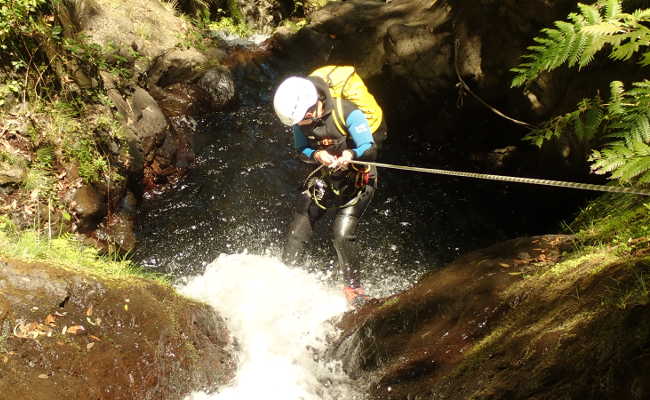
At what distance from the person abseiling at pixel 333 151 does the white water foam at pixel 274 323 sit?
0.46 metres

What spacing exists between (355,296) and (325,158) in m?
1.97

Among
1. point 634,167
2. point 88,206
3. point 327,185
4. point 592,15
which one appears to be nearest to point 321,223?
point 327,185

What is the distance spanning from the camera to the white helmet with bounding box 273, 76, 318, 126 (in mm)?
4574

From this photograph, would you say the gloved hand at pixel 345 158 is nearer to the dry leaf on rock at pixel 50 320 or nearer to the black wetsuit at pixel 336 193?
the black wetsuit at pixel 336 193

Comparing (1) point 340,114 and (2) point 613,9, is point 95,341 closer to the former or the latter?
(1) point 340,114

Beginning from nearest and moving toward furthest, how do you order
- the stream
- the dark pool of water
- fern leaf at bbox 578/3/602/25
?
fern leaf at bbox 578/3/602/25, the stream, the dark pool of water

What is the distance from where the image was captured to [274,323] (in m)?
5.16

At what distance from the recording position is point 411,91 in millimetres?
9109

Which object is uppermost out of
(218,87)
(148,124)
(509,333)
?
(218,87)

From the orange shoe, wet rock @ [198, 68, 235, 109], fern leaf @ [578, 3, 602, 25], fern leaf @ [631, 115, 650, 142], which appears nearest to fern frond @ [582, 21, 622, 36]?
fern leaf @ [578, 3, 602, 25]

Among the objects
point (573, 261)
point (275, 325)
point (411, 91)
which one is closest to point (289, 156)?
point (411, 91)

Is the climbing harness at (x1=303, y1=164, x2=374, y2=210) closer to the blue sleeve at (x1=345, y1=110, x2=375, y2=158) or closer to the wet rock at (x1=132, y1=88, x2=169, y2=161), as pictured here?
the blue sleeve at (x1=345, y1=110, x2=375, y2=158)

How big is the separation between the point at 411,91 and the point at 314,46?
4.90 meters

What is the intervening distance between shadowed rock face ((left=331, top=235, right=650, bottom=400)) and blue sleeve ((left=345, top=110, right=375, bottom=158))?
1613 millimetres
